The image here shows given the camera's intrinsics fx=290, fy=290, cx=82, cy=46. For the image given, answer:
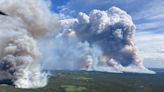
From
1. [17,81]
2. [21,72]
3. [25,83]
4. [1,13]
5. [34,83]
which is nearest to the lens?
[1,13]

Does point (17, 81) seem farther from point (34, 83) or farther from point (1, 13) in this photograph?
point (1, 13)

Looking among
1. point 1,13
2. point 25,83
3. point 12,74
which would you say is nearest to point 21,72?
point 12,74

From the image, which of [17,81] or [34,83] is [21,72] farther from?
[34,83]

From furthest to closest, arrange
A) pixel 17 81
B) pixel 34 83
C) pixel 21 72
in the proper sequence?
pixel 34 83 → pixel 17 81 → pixel 21 72

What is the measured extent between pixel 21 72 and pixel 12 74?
6595 millimetres

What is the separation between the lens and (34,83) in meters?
141

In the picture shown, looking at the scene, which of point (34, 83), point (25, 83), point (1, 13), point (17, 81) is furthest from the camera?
point (34, 83)

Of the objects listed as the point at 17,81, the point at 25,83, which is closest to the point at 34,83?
the point at 25,83

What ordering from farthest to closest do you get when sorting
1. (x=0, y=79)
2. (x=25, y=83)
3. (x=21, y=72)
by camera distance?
(x=25, y=83) < (x=0, y=79) < (x=21, y=72)

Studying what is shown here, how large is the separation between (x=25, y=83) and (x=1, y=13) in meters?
124

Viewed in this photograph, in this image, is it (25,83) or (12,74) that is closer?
(12,74)

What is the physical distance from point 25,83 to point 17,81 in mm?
9472

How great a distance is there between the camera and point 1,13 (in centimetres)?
Answer: 950

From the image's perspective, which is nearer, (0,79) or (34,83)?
(0,79)
